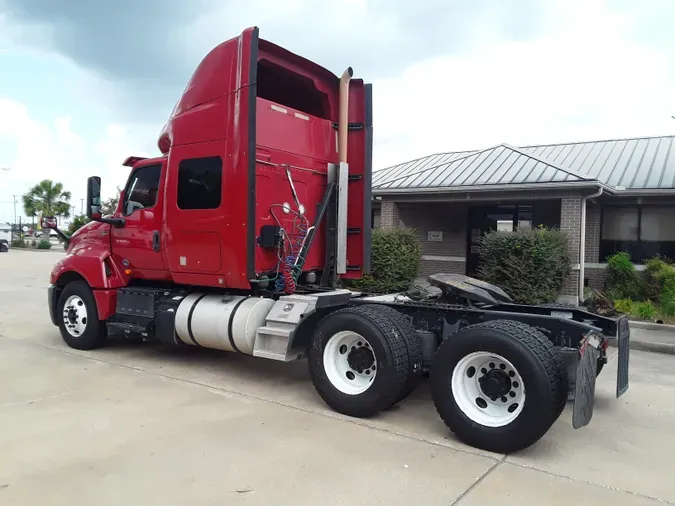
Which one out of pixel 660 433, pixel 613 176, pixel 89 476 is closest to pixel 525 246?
pixel 613 176

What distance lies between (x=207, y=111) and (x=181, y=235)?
58.5 inches

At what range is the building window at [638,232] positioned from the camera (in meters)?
14.0

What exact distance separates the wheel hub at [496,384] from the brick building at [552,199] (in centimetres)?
879

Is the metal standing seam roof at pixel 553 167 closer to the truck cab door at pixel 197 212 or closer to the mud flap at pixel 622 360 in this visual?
the mud flap at pixel 622 360

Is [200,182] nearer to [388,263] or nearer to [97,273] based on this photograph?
[97,273]

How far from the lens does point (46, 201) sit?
6044cm

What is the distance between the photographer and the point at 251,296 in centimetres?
662

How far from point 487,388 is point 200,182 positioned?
3.91m

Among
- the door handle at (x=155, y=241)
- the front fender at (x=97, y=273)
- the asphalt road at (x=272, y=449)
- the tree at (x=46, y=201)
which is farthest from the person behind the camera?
the tree at (x=46, y=201)

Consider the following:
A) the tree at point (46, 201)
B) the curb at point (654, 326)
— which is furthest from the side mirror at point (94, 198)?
the tree at point (46, 201)

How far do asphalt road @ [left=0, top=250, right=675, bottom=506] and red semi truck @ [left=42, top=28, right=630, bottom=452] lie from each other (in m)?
0.39

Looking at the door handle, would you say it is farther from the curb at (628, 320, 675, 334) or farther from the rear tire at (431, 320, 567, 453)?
the curb at (628, 320, 675, 334)

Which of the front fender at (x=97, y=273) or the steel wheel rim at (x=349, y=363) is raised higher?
the front fender at (x=97, y=273)

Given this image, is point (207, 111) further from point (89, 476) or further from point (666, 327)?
point (666, 327)
